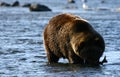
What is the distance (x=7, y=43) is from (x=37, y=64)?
19.6 ft

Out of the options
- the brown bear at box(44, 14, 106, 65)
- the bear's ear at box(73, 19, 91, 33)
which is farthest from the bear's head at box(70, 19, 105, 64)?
the bear's ear at box(73, 19, 91, 33)

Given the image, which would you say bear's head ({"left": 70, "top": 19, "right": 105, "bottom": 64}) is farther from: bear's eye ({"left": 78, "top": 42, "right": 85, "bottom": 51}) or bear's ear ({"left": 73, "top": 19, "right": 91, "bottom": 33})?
bear's ear ({"left": 73, "top": 19, "right": 91, "bottom": 33})

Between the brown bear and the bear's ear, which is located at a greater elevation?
the bear's ear

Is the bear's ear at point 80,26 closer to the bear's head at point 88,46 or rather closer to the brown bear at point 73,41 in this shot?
the brown bear at point 73,41

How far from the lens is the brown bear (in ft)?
49.9

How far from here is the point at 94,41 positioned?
15219 millimetres

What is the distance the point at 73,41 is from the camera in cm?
1555

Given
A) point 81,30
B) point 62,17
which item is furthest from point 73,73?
point 62,17

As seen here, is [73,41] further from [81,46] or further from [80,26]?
[80,26]

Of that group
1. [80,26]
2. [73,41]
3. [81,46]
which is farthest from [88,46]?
[80,26]

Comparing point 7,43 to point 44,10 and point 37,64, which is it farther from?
point 44,10

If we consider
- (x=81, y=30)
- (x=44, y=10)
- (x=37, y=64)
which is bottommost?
(x=44, y=10)

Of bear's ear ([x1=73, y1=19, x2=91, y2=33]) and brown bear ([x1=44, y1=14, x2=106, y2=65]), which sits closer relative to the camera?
brown bear ([x1=44, y1=14, x2=106, y2=65])

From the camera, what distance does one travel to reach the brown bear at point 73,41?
599 inches
